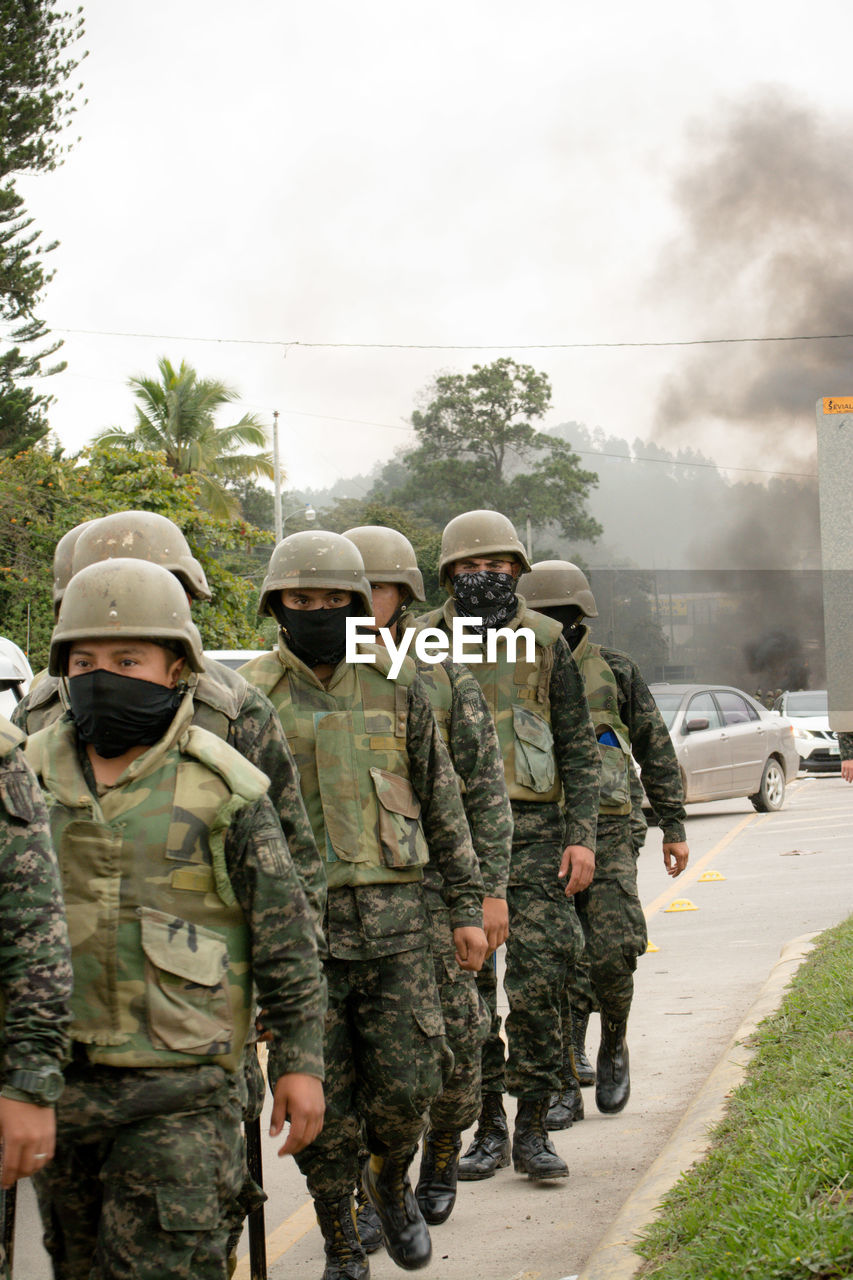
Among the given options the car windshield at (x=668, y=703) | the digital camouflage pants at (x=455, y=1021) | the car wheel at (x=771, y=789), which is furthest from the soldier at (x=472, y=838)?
the car wheel at (x=771, y=789)

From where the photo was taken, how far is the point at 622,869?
6.36 meters

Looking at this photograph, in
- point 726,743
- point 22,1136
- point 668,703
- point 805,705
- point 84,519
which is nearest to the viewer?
point 22,1136

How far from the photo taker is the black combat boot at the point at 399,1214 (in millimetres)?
4406

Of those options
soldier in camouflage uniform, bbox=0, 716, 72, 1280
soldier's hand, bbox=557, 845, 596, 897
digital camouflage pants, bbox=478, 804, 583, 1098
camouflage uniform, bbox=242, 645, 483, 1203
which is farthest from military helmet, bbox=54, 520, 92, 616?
soldier's hand, bbox=557, 845, 596, 897

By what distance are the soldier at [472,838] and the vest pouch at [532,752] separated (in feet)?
1.82

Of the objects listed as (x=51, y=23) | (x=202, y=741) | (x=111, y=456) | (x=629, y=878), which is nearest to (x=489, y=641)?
(x=629, y=878)

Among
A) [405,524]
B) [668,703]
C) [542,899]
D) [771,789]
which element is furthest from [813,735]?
[405,524]

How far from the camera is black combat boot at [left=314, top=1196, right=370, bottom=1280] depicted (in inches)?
167

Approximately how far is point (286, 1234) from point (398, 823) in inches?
59.4

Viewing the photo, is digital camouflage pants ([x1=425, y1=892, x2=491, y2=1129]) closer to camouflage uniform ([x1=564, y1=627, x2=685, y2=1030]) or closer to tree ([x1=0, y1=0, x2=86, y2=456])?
camouflage uniform ([x1=564, y1=627, x2=685, y2=1030])

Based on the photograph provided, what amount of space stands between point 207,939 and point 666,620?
95.6 ft

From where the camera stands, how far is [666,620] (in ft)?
104

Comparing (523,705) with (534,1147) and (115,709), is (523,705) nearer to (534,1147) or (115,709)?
(534,1147)

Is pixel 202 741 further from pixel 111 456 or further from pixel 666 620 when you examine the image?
pixel 666 620
